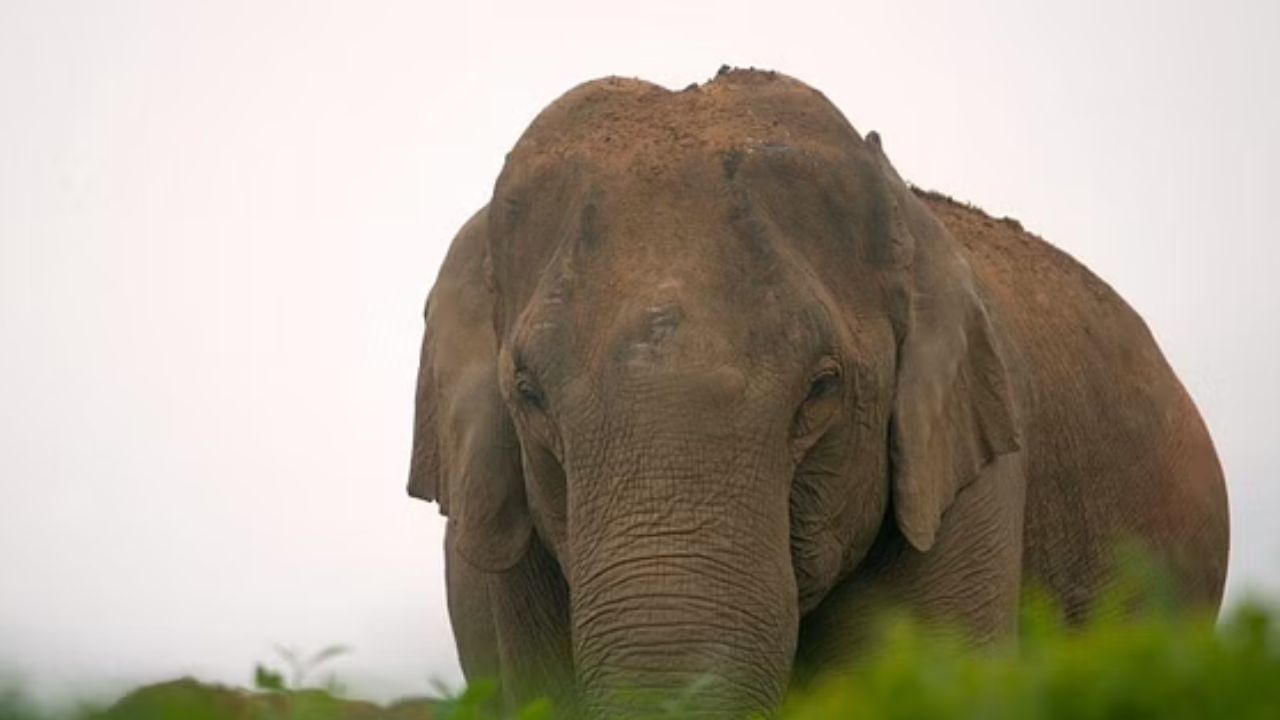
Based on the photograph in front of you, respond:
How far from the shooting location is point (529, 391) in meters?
11.4

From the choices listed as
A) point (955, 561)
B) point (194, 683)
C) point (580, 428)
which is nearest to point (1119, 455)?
point (955, 561)

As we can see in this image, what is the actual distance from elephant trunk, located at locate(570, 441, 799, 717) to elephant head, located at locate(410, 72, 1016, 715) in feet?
0.03

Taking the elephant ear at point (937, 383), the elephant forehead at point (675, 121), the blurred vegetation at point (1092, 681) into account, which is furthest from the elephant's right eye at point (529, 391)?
the blurred vegetation at point (1092, 681)

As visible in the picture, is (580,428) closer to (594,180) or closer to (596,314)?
(596,314)

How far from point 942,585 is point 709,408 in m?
2.20

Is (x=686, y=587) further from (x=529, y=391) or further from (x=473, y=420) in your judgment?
(x=473, y=420)

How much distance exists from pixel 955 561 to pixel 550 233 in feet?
7.39

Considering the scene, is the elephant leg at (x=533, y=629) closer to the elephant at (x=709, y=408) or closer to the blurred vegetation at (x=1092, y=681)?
the elephant at (x=709, y=408)

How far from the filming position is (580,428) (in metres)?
11.0

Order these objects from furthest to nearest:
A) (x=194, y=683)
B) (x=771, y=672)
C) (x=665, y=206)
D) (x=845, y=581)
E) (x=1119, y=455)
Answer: (x=1119, y=455) → (x=845, y=581) → (x=665, y=206) → (x=771, y=672) → (x=194, y=683)

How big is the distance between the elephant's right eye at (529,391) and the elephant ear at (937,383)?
4.83ft

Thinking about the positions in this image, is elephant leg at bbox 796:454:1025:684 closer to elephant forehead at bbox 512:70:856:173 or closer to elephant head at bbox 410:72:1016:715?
elephant head at bbox 410:72:1016:715

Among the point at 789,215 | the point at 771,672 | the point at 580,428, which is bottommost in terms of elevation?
the point at 771,672

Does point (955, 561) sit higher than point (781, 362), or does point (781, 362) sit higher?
point (781, 362)
